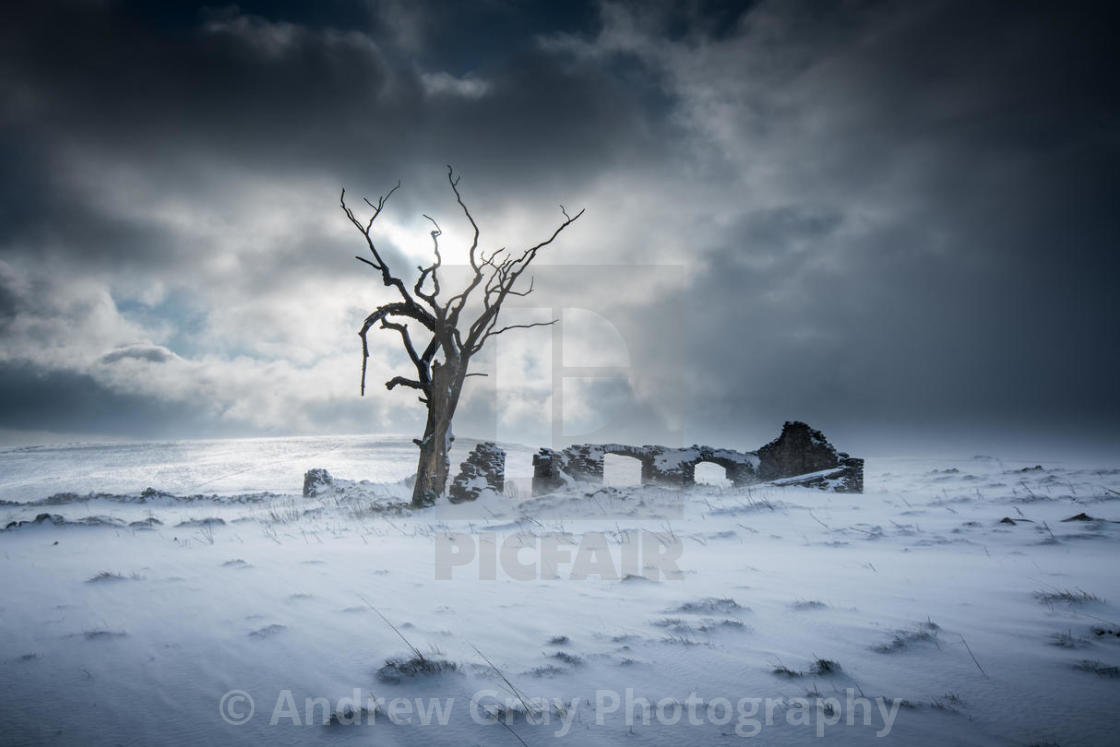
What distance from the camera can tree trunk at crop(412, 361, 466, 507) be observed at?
12203 millimetres

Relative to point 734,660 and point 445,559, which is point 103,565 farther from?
point 734,660

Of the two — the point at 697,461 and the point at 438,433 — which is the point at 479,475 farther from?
the point at 697,461

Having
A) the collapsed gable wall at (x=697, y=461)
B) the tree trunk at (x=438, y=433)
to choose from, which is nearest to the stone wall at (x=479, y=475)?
the tree trunk at (x=438, y=433)

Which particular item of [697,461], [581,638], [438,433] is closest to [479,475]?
[438,433]

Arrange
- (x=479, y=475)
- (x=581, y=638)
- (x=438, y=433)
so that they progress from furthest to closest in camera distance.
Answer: (x=479, y=475) < (x=438, y=433) < (x=581, y=638)

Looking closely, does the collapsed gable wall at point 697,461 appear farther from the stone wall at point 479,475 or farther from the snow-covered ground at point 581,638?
the snow-covered ground at point 581,638

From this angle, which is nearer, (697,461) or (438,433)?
(438,433)

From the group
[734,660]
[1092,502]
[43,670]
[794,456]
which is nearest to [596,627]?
[734,660]

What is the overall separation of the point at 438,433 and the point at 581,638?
10.00 meters

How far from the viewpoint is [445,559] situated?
17.6ft

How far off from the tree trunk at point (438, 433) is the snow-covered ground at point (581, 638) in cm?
567

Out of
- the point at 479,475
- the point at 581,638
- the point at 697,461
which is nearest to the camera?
the point at 581,638

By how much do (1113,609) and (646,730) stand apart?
3157 mm

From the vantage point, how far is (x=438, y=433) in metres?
12.2
